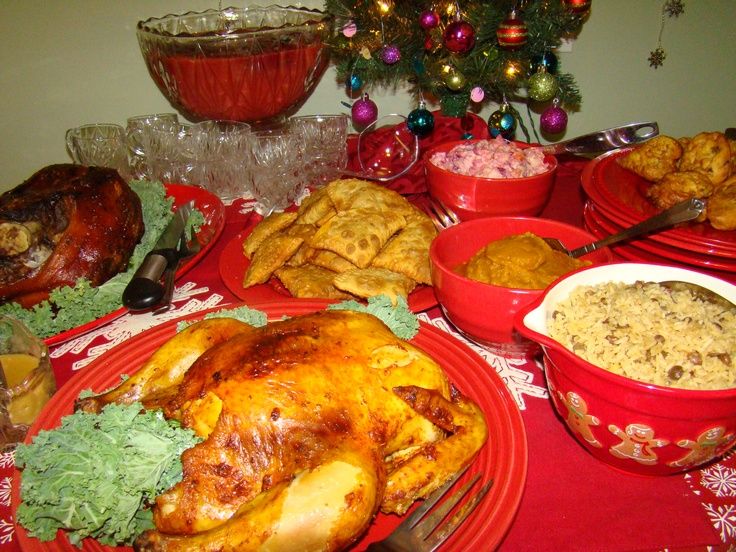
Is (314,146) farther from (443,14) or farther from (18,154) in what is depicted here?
(18,154)

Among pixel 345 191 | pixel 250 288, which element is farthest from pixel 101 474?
pixel 345 191

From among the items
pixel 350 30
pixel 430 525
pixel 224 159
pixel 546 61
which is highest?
pixel 350 30

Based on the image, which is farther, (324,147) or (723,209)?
(324,147)

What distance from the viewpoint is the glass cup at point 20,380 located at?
4.42 ft

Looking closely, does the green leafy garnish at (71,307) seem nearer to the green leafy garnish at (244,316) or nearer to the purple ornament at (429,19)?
the green leafy garnish at (244,316)

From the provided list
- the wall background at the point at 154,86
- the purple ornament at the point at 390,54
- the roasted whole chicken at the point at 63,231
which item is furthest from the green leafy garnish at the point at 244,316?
the wall background at the point at 154,86

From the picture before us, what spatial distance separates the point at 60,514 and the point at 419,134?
2.57 m

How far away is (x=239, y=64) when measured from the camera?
2916mm

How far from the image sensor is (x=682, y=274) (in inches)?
51.5

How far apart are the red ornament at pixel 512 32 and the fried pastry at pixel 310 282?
1.66 m

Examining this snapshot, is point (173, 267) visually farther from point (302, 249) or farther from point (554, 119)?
point (554, 119)

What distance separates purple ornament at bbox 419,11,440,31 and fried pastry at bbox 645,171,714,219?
145 centimetres

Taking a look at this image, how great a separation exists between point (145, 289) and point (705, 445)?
1.65 m

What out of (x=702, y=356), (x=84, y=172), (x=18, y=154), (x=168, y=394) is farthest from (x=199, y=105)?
(x=702, y=356)
